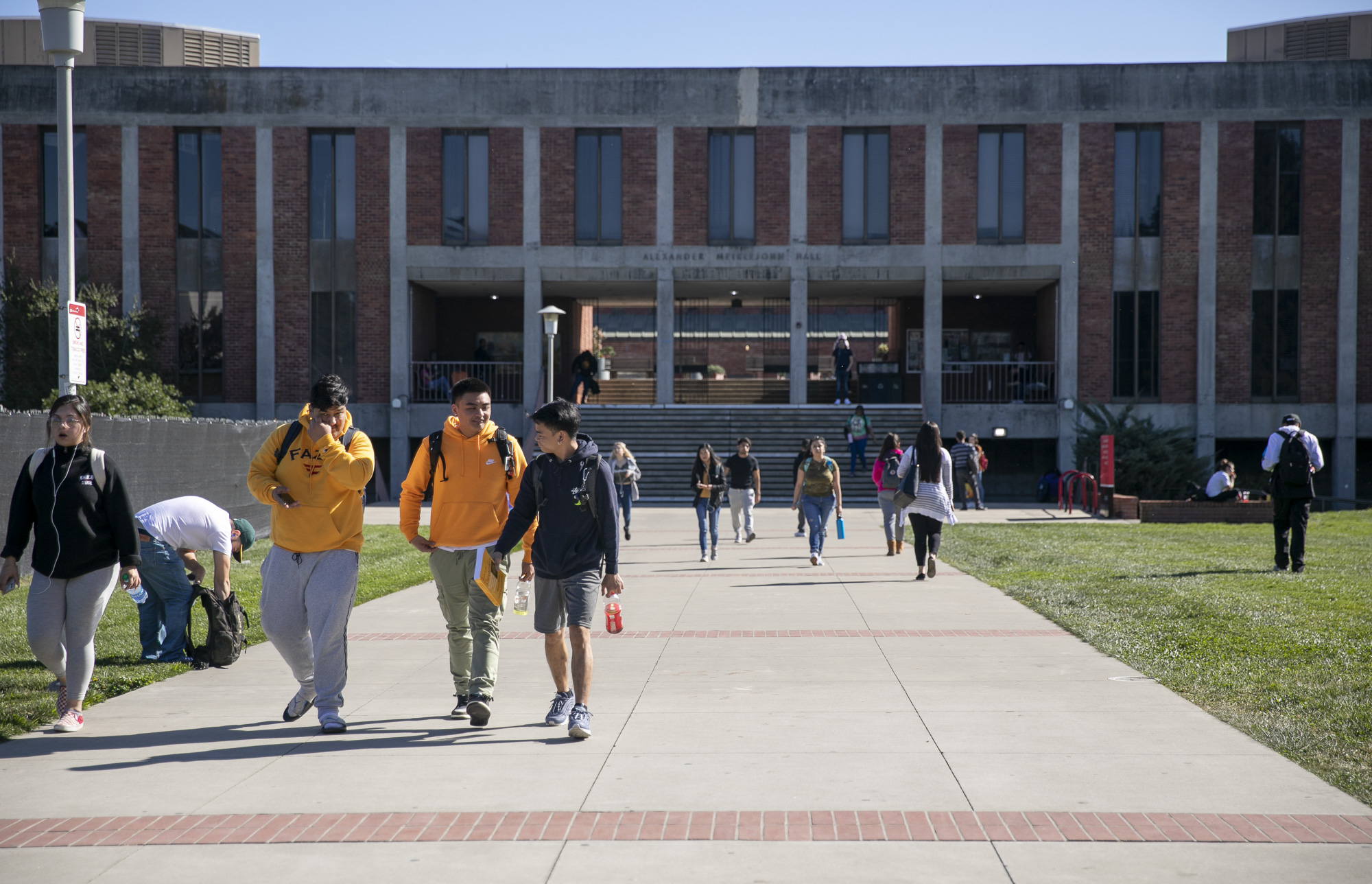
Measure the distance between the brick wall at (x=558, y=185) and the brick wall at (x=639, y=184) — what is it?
1.55 meters

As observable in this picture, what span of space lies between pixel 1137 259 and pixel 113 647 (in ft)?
105

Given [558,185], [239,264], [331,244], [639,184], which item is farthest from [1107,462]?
[239,264]

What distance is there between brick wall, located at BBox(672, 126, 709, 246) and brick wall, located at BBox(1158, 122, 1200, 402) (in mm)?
13548

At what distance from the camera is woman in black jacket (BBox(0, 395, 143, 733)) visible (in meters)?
6.49

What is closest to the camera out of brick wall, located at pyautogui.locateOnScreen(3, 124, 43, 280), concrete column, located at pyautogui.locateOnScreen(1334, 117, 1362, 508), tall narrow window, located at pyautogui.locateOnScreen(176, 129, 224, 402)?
concrete column, located at pyautogui.locateOnScreen(1334, 117, 1362, 508)

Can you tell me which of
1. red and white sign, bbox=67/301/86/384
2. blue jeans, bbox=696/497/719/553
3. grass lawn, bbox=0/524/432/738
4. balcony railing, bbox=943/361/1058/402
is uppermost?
balcony railing, bbox=943/361/1058/402

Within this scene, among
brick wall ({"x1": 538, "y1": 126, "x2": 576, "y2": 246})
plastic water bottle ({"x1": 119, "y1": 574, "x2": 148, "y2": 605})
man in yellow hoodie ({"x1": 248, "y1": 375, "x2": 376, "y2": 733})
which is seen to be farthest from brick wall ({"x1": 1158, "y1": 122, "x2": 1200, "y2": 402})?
plastic water bottle ({"x1": 119, "y1": 574, "x2": 148, "y2": 605})

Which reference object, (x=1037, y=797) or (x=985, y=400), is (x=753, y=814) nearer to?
(x=1037, y=797)

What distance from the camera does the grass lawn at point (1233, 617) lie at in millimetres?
6645

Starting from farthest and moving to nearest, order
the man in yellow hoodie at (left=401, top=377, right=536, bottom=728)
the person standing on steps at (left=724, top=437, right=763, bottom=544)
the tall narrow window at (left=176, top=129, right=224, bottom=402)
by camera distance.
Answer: the tall narrow window at (left=176, top=129, right=224, bottom=402), the person standing on steps at (left=724, top=437, right=763, bottom=544), the man in yellow hoodie at (left=401, top=377, right=536, bottom=728)

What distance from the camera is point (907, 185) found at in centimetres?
3512

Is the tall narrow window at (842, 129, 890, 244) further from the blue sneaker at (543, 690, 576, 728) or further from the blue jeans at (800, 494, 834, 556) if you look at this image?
the blue sneaker at (543, 690, 576, 728)

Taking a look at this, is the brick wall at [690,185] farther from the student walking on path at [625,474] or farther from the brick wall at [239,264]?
the student walking on path at [625,474]

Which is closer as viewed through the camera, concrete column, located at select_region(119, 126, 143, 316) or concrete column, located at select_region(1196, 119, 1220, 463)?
concrete column, located at select_region(1196, 119, 1220, 463)
